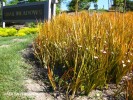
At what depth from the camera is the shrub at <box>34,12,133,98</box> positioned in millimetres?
3883

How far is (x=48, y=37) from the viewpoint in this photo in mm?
5070

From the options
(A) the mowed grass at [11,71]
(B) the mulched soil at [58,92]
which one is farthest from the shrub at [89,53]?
(A) the mowed grass at [11,71]

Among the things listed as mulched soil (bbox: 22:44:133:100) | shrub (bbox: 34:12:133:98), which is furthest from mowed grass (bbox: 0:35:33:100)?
shrub (bbox: 34:12:133:98)

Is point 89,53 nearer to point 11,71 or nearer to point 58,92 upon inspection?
point 58,92

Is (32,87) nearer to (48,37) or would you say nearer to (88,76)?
(88,76)

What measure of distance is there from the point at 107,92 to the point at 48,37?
1.57 m

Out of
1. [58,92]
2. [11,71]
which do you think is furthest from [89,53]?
[11,71]

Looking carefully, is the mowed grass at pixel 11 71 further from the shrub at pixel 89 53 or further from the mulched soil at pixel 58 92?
the shrub at pixel 89 53

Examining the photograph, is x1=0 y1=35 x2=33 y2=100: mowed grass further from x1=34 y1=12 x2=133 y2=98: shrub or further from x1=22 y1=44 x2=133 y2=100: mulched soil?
x1=34 y1=12 x2=133 y2=98: shrub

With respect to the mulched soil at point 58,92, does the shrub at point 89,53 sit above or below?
above

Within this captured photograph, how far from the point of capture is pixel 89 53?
158 inches

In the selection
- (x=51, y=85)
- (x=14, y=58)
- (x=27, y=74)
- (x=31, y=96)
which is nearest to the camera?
(x=31, y=96)

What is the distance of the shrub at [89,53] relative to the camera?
3883mm

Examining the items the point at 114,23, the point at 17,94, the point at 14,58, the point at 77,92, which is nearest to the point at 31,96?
the point at 17,94
